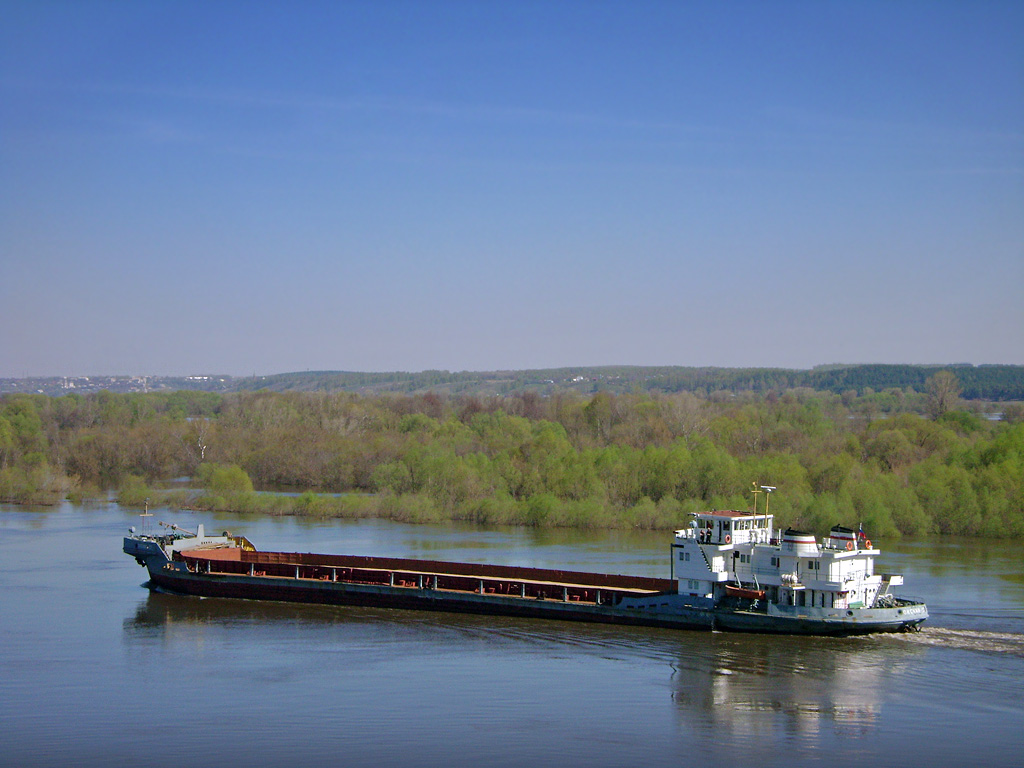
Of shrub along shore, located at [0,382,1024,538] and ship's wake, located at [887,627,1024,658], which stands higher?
shrub along shore, located at [0,382,1024,538]

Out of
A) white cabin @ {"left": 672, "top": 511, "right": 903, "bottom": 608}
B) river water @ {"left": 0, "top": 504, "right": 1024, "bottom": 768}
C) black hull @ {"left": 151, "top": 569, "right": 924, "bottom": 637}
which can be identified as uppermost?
white cabin @ {"left": 672, "top": 511, "right": 903, "bottom": 608}

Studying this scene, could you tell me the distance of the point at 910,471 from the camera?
2596 inches

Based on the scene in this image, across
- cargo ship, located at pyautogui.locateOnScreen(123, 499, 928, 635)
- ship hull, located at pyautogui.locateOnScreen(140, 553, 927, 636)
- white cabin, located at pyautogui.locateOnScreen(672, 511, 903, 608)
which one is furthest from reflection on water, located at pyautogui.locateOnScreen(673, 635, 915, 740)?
white cabin, located at pyautogui.locateOnScreen(672, 511, 903, 608)

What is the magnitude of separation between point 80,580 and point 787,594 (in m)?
28.6

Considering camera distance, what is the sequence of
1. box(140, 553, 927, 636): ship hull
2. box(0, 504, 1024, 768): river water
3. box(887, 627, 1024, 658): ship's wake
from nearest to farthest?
box(0, 504, 1024, 768): river water < box(887, 627, 1024, 658): ship's wake < box(140, 553, 927, 636): ship hull

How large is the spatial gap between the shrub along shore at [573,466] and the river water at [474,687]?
18.2 meters

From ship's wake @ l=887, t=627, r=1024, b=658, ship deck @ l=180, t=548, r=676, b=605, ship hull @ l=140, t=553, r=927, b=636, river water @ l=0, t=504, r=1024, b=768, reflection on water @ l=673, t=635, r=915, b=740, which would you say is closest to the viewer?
river water @ l=0, t=504, r=1024, b=768

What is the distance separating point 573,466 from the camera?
7225 centimetres

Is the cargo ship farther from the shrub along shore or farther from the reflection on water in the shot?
the shrub along shore

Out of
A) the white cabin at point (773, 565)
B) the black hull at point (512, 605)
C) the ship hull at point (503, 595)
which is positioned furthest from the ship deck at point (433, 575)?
the white cabin at point (773, 565)

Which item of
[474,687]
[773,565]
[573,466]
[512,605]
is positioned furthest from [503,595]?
[573,466]

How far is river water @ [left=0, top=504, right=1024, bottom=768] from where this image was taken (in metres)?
24.1

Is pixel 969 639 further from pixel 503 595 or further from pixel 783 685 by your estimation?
pixel 503 595

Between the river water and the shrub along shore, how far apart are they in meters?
18.2
